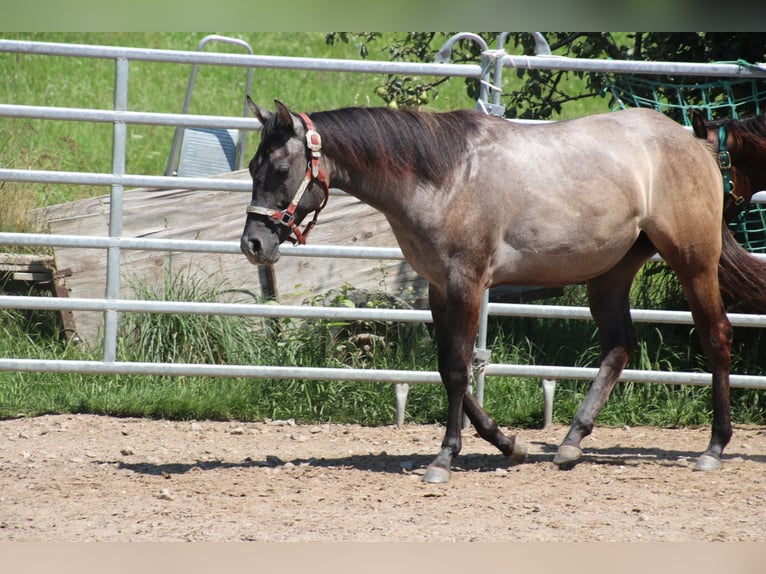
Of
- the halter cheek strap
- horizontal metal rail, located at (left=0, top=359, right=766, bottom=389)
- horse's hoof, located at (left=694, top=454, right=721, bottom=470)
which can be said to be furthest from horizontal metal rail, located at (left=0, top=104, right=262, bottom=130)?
horse's hoof, located at (left=694, top=454, right=721, bottom=470)

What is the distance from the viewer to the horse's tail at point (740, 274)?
14.1ft

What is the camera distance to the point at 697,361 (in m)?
5.48

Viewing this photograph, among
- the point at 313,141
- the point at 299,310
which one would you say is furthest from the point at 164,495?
the point at 313,141

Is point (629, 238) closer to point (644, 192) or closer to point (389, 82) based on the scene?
point (644, 192)

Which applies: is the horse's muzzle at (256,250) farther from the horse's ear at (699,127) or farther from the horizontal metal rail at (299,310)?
the horse's ear at (699,127)

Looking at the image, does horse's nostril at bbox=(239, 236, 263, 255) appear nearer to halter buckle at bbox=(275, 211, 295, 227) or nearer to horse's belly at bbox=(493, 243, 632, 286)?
halter buckle at bbox=(275, 211, 295, 227)

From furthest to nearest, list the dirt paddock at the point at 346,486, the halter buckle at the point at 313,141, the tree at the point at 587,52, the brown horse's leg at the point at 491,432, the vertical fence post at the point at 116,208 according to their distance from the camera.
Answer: the tree at the point at 587,52
the vertical fence post at the point at 116,208
the brown horse's leg at the point at 491,432
the halter buckle at the point at 313,141
the dirt paddock at the point at 346,486

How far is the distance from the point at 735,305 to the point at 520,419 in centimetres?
154

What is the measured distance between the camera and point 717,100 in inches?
224

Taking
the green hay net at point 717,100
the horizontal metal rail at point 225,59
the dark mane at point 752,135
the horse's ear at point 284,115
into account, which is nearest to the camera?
the horse's ear at point 284,115

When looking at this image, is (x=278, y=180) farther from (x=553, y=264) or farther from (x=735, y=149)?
(x=735, y=149)

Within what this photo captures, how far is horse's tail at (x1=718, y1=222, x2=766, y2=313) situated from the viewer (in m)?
4.31

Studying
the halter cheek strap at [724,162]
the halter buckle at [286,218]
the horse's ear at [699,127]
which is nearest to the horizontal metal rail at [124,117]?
the halter buckle at [286,218]

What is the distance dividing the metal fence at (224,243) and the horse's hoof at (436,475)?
39.2 inches
